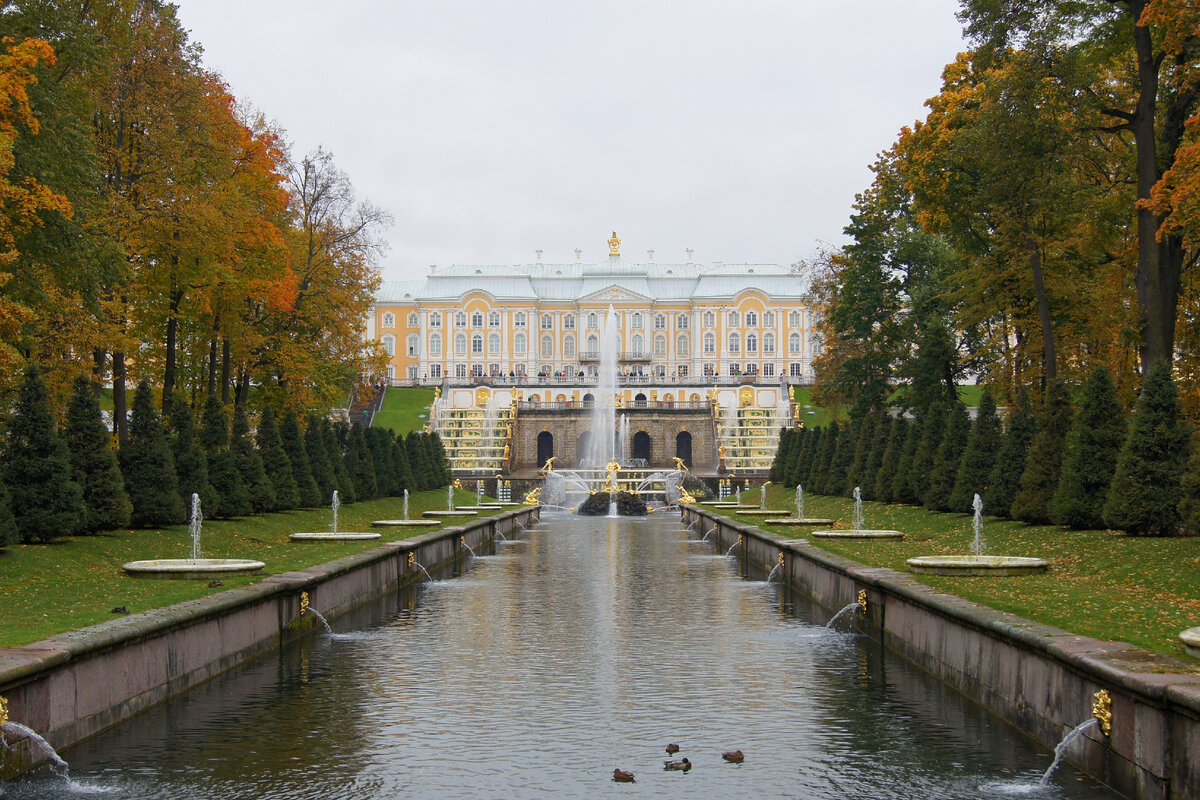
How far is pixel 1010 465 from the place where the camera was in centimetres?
2083

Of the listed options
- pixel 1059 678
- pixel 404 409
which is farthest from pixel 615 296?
pixel 1059 678

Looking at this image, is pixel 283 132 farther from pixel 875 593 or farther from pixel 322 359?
pixel 875 593

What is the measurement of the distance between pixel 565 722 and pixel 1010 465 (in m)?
14.2

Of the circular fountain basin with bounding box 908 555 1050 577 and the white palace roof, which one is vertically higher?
the white palace roof

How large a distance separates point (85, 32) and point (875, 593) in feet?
51.3

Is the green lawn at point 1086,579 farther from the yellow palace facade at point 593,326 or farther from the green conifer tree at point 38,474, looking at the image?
the yellow palace facade at point 593,326

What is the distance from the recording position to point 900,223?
36938mm

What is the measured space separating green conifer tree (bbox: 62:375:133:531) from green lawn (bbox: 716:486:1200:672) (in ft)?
34.0

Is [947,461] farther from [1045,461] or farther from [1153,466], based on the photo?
[1153,466]

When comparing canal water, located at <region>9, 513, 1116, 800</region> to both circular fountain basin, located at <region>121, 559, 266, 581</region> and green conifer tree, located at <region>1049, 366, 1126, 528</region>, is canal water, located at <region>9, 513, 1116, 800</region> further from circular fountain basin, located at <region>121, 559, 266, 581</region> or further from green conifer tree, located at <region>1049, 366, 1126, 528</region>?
green conifer tree, located at <region>1049, 366, 1126, 528</region>

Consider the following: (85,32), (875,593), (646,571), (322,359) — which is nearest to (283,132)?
(322,359)

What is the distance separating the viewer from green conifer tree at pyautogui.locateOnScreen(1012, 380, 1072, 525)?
1877 centimetres

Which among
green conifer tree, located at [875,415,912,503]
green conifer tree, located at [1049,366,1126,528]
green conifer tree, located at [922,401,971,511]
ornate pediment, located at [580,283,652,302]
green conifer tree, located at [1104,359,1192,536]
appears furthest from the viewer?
ornate pediment, located at [580,283,652,302]

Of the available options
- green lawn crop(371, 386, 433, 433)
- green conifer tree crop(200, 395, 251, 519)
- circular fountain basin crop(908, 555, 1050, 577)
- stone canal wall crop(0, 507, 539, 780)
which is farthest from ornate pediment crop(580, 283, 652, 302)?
circular fountain basin crop(908, 555, 1050, 577)
